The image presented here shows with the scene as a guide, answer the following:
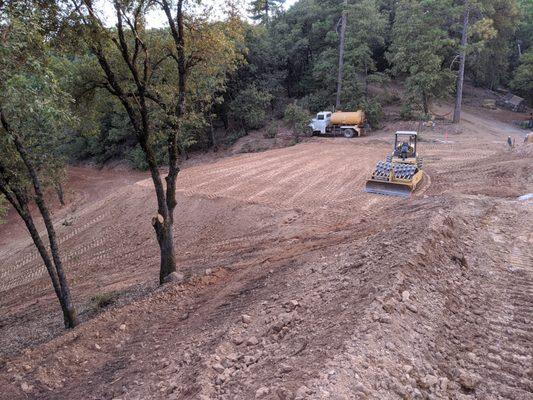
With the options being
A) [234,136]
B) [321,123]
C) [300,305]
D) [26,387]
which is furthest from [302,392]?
[234,136]

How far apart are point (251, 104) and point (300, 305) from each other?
1144 inches

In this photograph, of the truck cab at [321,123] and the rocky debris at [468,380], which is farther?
the truck cab at [321,123]

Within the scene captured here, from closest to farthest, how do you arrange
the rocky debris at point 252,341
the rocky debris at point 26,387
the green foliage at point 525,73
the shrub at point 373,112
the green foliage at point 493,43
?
the rocky debris at point 252,341, the rocky debris at point 26,387, the green foliage at point 493,43, the green foliage at point 525,73, the shrub at point 373,112

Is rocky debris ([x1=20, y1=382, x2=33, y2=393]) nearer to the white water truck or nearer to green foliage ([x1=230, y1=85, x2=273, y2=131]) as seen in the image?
the white water truck

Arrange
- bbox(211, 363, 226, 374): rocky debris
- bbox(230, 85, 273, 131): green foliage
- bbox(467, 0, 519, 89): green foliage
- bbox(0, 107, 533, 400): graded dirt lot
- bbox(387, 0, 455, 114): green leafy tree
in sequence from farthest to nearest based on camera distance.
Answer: bbox(230, 85, 273, 131): green foliage → bbox(387, 0, 455, 114): green leafy tree → bbox(467, 0, 519, 89): green foliage → bbox(211, 363, 226, 374): rocky debris → bbox(0, 107, 533, 400): graded dirt lot

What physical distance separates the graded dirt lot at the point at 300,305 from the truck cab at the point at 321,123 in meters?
16.0

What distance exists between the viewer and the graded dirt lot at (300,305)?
4.73 metres

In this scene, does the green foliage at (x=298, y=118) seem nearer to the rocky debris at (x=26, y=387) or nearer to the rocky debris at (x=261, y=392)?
the rocky debris at (x=26, y=387)

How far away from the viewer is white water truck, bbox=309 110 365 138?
29281 millimetres

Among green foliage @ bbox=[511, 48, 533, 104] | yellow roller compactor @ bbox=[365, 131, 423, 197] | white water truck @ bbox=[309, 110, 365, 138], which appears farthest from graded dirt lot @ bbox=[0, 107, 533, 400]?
green foliage @ bbox=[511, 48, 533, 104]

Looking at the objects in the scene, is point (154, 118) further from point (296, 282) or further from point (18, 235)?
point (18, 235)

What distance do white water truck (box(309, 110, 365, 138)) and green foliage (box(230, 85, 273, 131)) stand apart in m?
5.23

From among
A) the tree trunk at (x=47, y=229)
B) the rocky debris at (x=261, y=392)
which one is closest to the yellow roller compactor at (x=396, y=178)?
the tree trunk at (x=47, y=229)

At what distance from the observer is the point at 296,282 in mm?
7402
